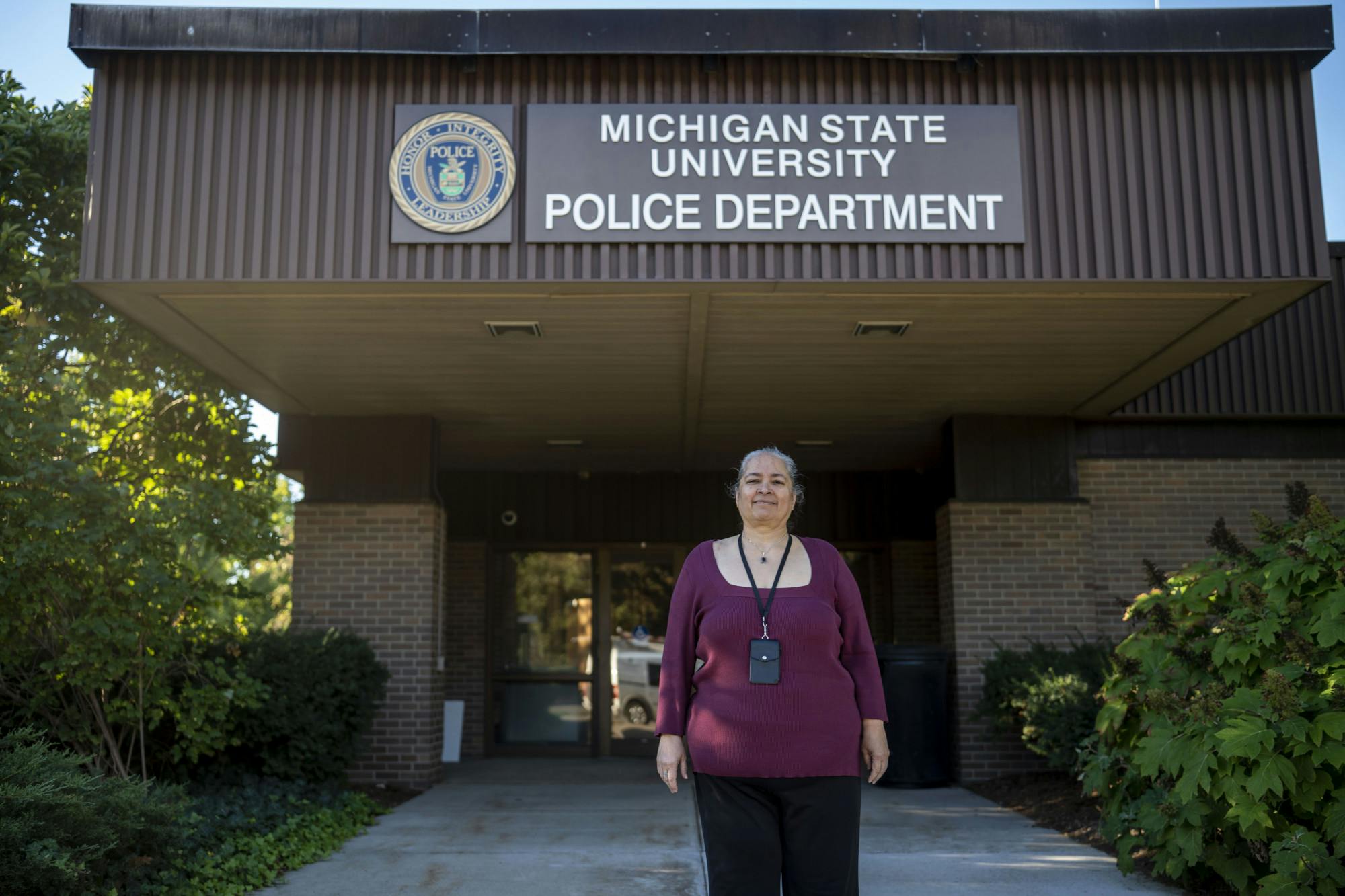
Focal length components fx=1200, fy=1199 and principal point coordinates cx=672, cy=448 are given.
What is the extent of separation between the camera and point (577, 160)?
6.78 meters

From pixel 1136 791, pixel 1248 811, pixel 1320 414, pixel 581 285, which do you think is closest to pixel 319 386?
pixel 581 285

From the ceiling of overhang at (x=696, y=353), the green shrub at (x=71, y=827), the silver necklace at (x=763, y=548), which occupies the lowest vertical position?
the green shrub at (x=71, y=827)

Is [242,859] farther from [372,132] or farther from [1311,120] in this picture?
[1311,120]

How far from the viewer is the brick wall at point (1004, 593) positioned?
10.1 metres

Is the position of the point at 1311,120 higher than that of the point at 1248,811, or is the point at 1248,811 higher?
the point at 1311,120

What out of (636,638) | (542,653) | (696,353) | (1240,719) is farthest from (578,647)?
(1240,719)

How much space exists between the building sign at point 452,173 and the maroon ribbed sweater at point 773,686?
12.3 ft

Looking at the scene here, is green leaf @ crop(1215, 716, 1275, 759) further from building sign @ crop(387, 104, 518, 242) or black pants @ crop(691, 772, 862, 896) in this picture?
building sign @ crop(387, 104, 518, 242)

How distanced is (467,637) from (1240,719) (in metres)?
9.24

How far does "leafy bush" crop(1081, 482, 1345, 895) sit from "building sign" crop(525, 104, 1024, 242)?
227 cm

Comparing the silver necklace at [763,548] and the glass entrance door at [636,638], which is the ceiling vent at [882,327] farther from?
the glass entrance door at [636,638]

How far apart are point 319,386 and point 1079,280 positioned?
5622 mm

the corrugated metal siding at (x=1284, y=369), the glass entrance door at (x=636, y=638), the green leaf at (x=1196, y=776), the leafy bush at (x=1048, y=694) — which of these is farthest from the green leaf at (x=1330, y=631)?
the glass entrance door at (x=636, y=638)

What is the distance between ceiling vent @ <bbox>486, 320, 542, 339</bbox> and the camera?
7477 millimetres
